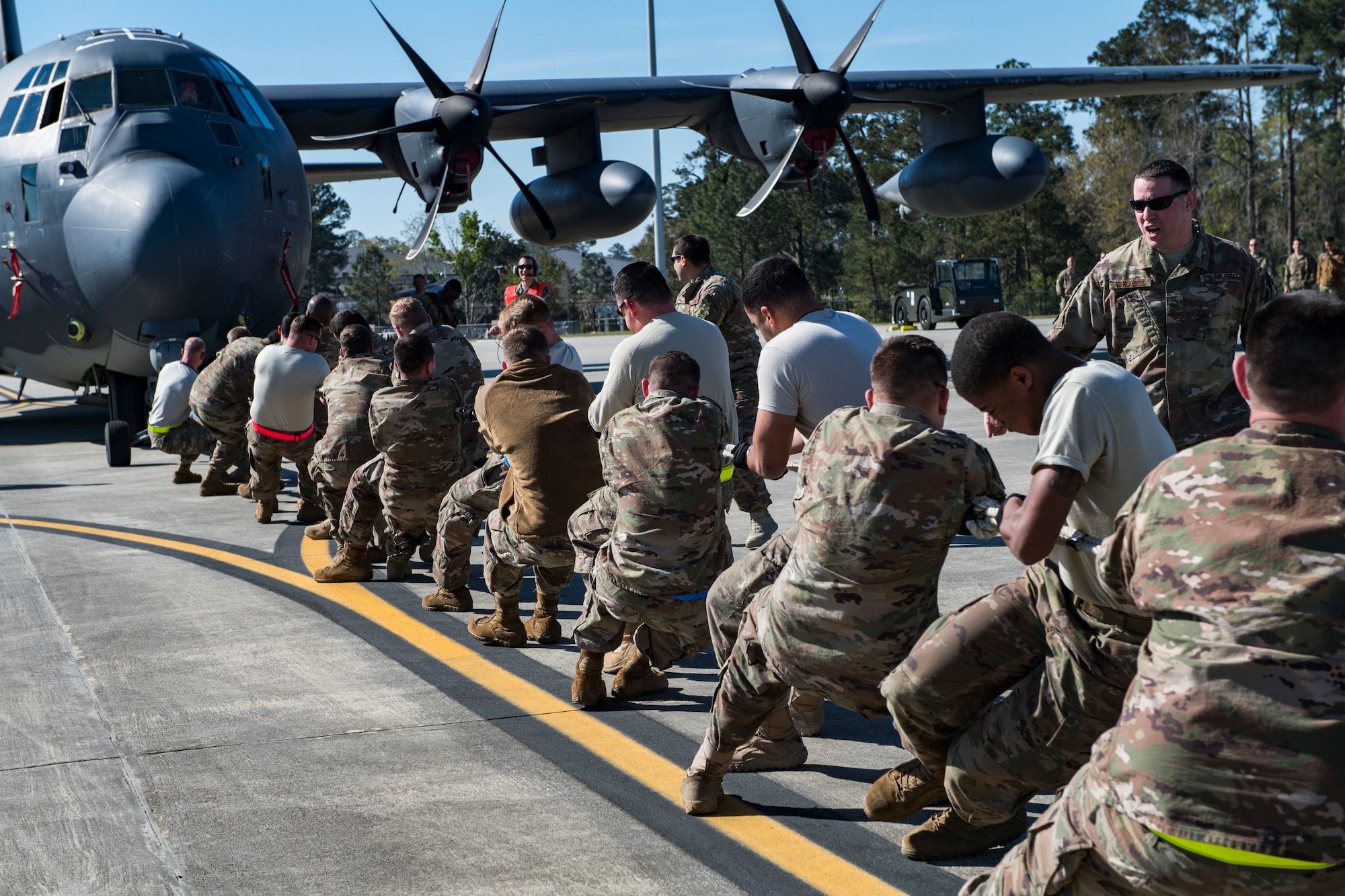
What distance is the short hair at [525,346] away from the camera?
5.96 m

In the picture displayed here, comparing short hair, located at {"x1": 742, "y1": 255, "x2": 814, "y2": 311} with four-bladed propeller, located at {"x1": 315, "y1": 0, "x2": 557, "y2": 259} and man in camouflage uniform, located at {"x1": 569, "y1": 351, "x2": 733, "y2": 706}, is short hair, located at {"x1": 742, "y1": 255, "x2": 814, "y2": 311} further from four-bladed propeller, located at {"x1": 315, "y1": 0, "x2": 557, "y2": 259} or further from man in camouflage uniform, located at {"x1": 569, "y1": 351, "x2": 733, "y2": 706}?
four-bladed propeller, located at {"x1": 315, "y1": 0, "x2": 557, "y2": 259}

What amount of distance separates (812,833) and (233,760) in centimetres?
217

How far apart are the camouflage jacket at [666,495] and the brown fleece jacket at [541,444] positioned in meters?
1.00

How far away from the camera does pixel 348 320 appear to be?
8.97 meters

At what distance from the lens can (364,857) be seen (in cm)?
366

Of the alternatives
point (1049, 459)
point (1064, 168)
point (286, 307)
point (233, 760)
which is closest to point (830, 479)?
point (1049, 459)

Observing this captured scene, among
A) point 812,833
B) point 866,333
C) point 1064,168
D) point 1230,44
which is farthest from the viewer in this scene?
point 1064,168

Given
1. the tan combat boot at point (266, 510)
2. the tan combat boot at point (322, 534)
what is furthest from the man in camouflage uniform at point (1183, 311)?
the tan combat boot at point (266, 510)

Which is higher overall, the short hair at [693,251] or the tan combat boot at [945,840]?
the short hair at [693,251]

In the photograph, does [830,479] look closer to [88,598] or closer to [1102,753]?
[1102,753]

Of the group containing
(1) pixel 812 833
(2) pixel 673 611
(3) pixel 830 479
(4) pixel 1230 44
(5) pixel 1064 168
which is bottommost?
(1) pixel 812 833

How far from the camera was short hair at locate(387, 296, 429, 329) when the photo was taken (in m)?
7.87

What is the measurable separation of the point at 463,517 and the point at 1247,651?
4880mm

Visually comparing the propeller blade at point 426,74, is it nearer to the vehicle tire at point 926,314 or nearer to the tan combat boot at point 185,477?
the tan combat boot at point 185,477
